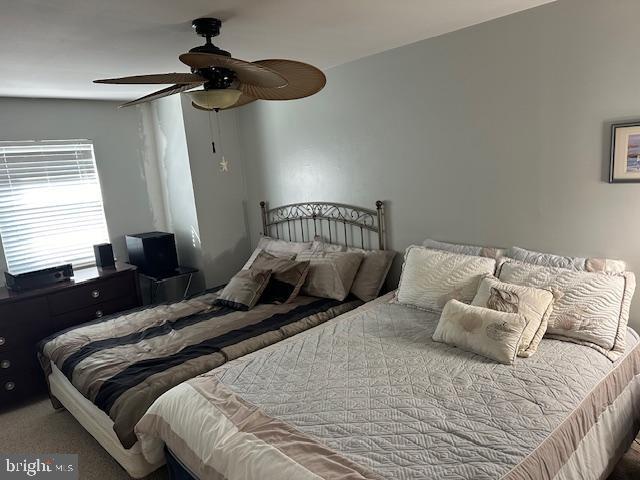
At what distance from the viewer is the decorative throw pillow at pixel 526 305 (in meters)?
1.90

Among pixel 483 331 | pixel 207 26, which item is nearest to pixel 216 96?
pixel 207 26

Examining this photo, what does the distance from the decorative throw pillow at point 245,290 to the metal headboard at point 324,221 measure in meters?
0.73

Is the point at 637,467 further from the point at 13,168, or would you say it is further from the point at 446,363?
the point at 13,168

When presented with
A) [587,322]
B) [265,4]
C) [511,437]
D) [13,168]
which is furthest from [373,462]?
[13,168]

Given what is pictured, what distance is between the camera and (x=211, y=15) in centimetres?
185

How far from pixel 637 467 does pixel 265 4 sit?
2.68 m

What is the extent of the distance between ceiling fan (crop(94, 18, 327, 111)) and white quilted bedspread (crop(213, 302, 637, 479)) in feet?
4.04

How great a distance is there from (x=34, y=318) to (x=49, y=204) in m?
1.07

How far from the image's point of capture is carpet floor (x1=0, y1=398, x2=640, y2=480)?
2.09 metres

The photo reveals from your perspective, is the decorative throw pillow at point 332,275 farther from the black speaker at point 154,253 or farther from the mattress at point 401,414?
the black speaker at point 154,253

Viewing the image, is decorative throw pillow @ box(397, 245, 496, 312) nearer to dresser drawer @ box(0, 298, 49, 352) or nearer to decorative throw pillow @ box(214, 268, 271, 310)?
decorative throw pillow @ box(214, 268, 271, 310)

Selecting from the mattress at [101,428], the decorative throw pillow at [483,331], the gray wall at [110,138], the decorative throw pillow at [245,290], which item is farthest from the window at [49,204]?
the decorative throw pillow at [483,331]

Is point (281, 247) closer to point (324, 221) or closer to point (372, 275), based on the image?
point (324, 221)

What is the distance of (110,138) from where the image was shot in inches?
153
